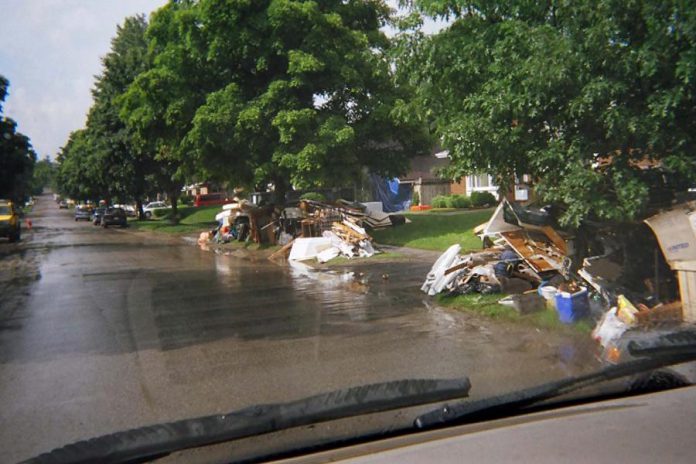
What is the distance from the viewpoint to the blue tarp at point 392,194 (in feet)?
135

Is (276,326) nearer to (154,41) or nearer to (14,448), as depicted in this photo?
(14,448)

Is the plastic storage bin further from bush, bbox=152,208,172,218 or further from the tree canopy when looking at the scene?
bush, bbox=152,208,172,218

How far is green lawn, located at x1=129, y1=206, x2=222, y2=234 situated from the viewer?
39281mm

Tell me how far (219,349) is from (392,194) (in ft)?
115

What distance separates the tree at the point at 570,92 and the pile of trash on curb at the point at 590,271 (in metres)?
0.62

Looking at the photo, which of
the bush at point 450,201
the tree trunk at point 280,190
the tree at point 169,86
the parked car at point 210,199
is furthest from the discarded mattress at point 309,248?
the parked car at point 210,199

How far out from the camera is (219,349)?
8312mm

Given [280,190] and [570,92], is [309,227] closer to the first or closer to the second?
[280,190]

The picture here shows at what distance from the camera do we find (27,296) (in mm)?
13664

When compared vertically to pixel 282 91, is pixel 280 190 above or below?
below

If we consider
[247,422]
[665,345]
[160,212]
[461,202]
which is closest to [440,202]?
[461,202]

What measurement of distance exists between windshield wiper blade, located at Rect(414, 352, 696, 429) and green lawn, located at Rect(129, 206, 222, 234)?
34327 millimetres

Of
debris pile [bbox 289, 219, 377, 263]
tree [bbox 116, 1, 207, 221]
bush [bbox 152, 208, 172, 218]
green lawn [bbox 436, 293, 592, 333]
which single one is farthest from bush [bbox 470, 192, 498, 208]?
bush [bbox 152, 208, 172, 218]

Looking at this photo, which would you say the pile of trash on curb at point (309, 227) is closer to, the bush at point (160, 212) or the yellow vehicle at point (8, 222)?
the yellow vehicle at point (8, 222)
